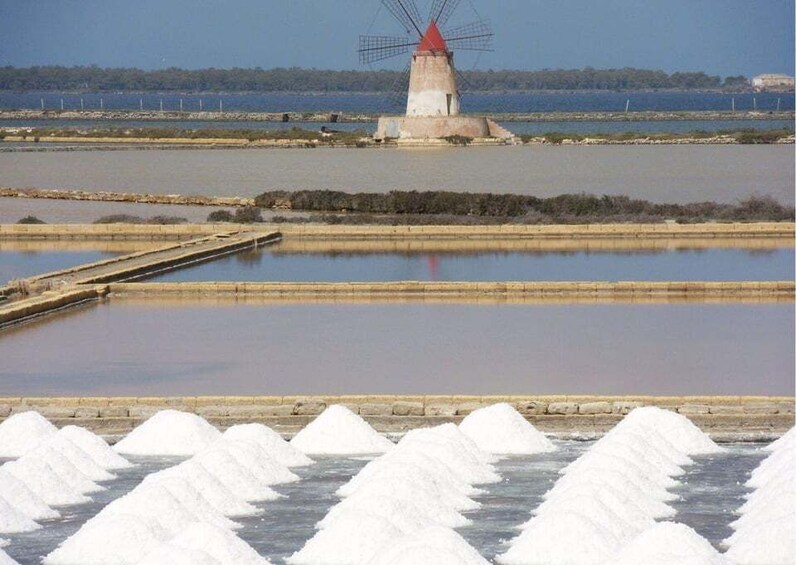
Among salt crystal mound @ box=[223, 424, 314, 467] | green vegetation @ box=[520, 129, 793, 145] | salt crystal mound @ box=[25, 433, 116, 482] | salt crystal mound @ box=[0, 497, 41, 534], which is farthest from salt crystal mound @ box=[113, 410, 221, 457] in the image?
green vegetation @ box=[520, 129, 793, 145]

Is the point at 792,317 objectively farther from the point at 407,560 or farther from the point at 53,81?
the point at 53,81

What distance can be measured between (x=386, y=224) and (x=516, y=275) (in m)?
5.43

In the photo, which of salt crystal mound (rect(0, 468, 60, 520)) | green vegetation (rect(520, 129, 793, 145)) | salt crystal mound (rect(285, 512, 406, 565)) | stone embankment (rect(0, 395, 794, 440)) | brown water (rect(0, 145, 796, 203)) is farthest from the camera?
green vegetation (rect(520, 129, 793, 145))

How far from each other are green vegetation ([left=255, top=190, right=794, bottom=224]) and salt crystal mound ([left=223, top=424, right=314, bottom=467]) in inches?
519

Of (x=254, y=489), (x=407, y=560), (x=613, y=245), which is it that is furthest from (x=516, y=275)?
(x=407, y=560)

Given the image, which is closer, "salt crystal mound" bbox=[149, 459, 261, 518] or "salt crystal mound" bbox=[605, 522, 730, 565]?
"salt crystal mound" bbox=[605, 522, 730, 565]

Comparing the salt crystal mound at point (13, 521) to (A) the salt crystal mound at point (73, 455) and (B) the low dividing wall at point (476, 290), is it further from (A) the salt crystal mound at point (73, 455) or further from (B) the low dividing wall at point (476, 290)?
(B) the low dividing wall at point (476, 290)

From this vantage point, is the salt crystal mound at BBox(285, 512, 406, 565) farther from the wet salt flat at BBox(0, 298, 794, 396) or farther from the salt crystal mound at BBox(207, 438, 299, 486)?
the wet salt flat at BBox(0, 298, 794, 396)

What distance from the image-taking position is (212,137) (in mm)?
52156

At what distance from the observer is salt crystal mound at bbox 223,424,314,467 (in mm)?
8758

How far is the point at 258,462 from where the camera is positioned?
8.48m

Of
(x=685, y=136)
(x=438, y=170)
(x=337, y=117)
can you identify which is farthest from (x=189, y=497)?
(x=337, y=117)

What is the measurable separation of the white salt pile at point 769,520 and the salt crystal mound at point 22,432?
3346mm

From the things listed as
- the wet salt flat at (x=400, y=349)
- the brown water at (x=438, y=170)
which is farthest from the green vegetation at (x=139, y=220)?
the brown water at (x=438, y=170)
